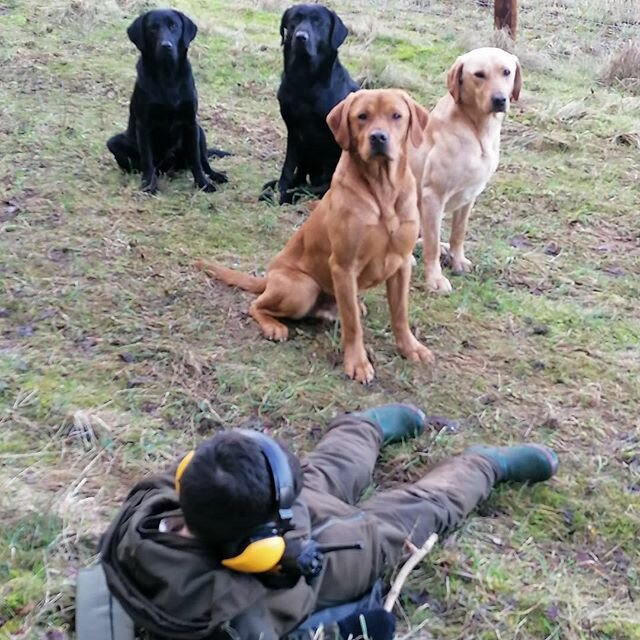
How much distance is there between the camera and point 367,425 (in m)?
3.26

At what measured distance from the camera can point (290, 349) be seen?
4.05m

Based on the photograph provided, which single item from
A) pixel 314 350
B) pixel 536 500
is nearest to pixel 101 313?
pixel 314 350

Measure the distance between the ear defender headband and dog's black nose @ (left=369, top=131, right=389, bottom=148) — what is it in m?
1.89

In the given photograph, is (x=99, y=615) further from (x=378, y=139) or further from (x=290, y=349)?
(x=378, y=139)

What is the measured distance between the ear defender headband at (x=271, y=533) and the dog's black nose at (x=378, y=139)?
1.89 m

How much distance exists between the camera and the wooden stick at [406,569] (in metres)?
2.54

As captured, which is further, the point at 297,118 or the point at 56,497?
the point at 297,118

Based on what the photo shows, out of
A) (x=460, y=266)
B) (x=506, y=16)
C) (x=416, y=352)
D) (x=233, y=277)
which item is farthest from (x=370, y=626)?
(x=506, y=16)

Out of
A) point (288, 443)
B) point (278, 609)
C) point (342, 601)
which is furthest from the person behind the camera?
point (288, 443)

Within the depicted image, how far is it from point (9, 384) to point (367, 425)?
57.3 inches

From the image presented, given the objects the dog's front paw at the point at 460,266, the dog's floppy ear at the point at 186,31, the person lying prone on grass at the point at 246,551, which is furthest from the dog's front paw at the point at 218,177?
the person lying prone on grass at the point at 246,551

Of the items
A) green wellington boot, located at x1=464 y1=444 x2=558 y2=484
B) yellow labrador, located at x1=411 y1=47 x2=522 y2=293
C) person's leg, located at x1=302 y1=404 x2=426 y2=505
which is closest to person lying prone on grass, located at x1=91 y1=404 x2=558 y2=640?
person's leg, located at x1=302 y1=404 x2=426 y2=505

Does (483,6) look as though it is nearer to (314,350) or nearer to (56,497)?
(314,350)

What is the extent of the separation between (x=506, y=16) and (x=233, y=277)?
5835 millimetres
